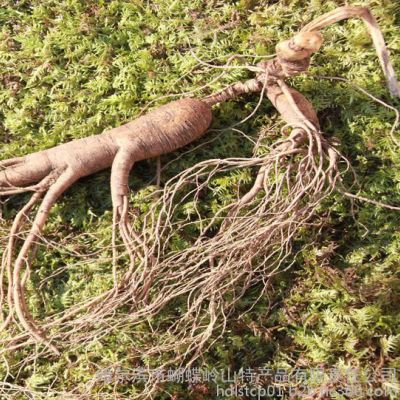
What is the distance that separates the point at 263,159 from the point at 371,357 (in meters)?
0.81

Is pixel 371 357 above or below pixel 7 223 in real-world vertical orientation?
below

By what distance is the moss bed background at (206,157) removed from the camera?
177cm

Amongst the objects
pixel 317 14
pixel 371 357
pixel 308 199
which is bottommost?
pixel 371 357

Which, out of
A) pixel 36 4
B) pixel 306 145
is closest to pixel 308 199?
pixel 306 145

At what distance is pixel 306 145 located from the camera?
185cm

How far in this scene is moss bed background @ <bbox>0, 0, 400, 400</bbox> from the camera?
5.82ft

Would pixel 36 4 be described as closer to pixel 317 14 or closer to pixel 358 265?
pixel 317 14

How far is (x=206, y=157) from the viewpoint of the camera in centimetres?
198

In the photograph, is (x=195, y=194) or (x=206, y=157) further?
(x=206, y=157)

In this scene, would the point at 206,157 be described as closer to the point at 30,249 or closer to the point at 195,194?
the point at 195,194

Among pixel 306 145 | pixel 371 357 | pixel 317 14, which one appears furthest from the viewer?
pixel 317 14

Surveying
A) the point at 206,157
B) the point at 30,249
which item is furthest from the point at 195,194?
the point at 30,249

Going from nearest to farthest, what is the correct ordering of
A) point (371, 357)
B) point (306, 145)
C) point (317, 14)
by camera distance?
1. point (371, 357)
2. point (306, 145)
3. point (317, 14)

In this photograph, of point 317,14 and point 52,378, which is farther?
point 317,14
